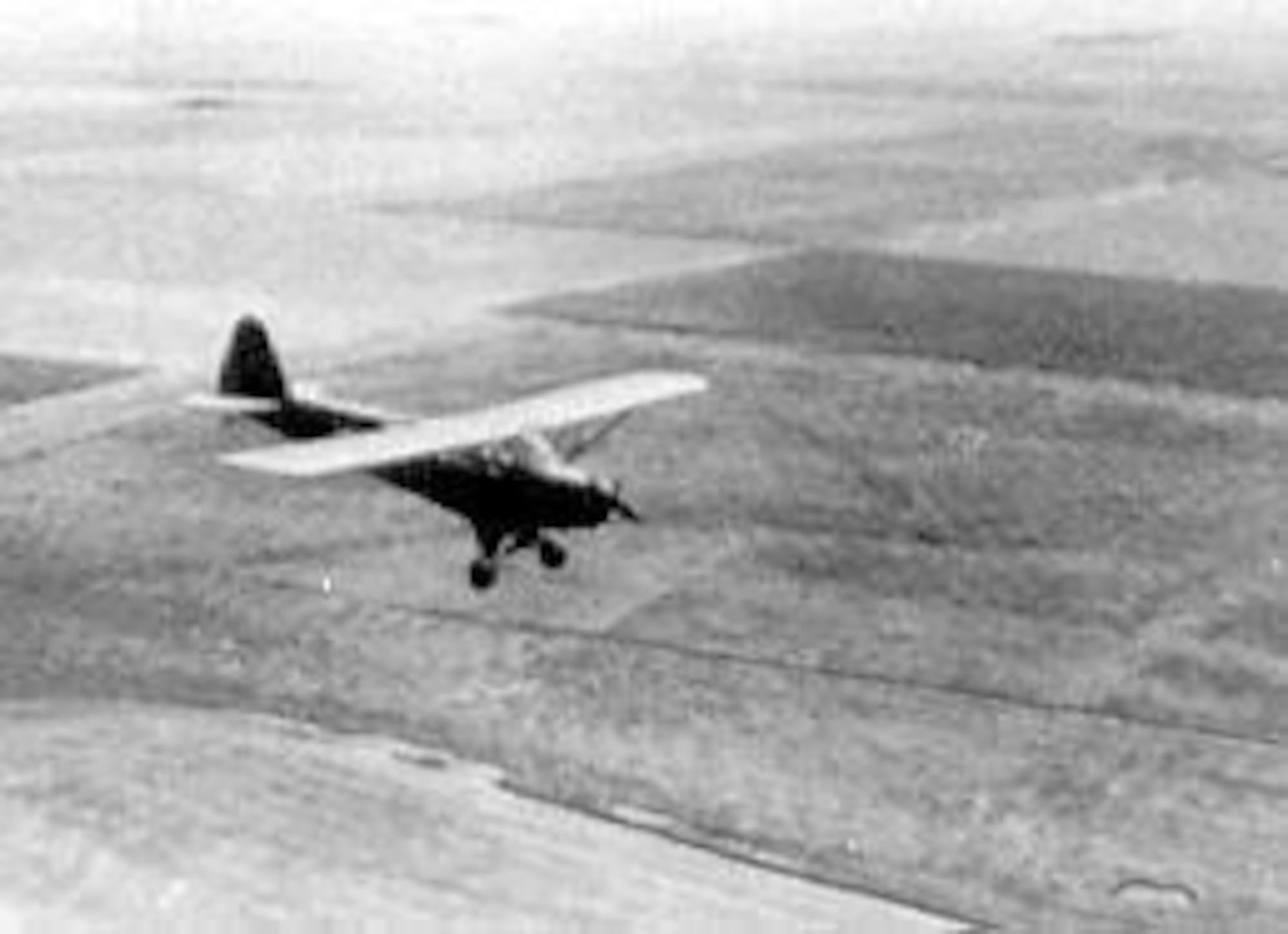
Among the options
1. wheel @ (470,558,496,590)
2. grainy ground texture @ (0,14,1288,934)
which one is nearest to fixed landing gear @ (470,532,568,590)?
wheel @ (470,558,496,590)

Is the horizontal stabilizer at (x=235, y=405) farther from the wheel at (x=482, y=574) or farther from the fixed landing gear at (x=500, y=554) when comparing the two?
the wheel at (x=482, y=574)

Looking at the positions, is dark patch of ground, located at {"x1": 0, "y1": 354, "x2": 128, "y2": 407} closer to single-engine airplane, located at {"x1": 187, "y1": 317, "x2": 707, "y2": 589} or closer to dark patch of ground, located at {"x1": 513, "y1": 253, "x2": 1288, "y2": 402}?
single-engine airplane, located at {"x1": 187, "y1": 317, "x2": 707, "y2": 589}

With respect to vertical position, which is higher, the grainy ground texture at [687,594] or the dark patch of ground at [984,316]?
the dark patch of ground at [984,316]

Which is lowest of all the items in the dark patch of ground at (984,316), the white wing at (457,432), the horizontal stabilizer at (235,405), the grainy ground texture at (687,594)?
the grainy ground texture at (687,594)

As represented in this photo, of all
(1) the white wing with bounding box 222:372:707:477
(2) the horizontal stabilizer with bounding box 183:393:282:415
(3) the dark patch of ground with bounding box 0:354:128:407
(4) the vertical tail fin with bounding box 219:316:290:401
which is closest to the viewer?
(1) the white wing with bounding box 222:372:707:477

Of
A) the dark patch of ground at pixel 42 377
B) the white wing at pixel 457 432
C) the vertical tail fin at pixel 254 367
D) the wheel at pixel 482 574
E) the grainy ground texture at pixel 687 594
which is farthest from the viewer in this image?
the dark patch of ground at pixel 42 377

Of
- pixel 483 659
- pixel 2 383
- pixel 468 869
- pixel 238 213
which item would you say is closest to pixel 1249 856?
pixel 468 869

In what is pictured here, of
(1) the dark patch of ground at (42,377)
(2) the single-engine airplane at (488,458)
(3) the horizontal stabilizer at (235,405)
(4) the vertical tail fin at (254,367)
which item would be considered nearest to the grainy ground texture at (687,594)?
(1) the dark patch of ground at (42,377)
